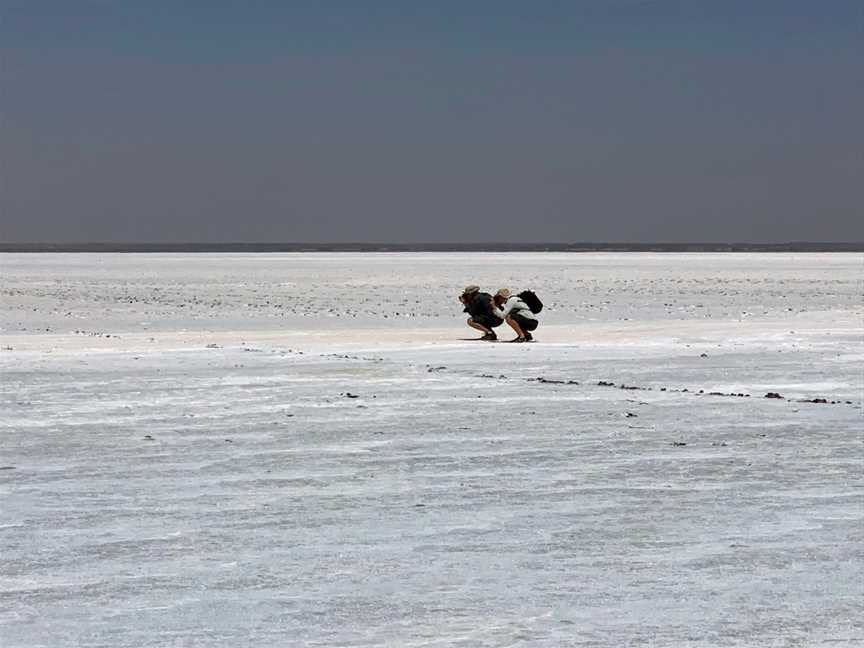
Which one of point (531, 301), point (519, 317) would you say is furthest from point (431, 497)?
point (531, 301)

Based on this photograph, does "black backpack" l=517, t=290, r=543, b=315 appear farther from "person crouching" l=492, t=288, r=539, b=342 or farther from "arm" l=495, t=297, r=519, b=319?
"arm" l=495, t=297, r=519, b=319

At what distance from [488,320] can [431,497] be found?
16497mm

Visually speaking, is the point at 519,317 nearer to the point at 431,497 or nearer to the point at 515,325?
the point at 515,325

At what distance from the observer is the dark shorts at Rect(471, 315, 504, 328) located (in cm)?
2686

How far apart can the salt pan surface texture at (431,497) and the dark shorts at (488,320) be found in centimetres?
191

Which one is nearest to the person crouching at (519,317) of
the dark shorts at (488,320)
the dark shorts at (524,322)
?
the dark shorts at (524,322)

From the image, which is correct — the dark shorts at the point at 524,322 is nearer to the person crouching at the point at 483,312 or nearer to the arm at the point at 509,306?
the arm at the point at 509,306

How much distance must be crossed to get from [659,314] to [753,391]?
20.5m

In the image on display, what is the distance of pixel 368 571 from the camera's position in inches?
323

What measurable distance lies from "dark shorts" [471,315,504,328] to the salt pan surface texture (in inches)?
75.3

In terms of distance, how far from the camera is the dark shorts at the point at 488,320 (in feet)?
88.1

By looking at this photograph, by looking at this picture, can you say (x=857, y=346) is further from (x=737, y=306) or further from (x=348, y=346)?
(x=737, y=306)

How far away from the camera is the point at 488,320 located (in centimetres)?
2702

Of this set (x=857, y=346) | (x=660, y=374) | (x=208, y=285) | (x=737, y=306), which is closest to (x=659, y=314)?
(x=737, y=306)
